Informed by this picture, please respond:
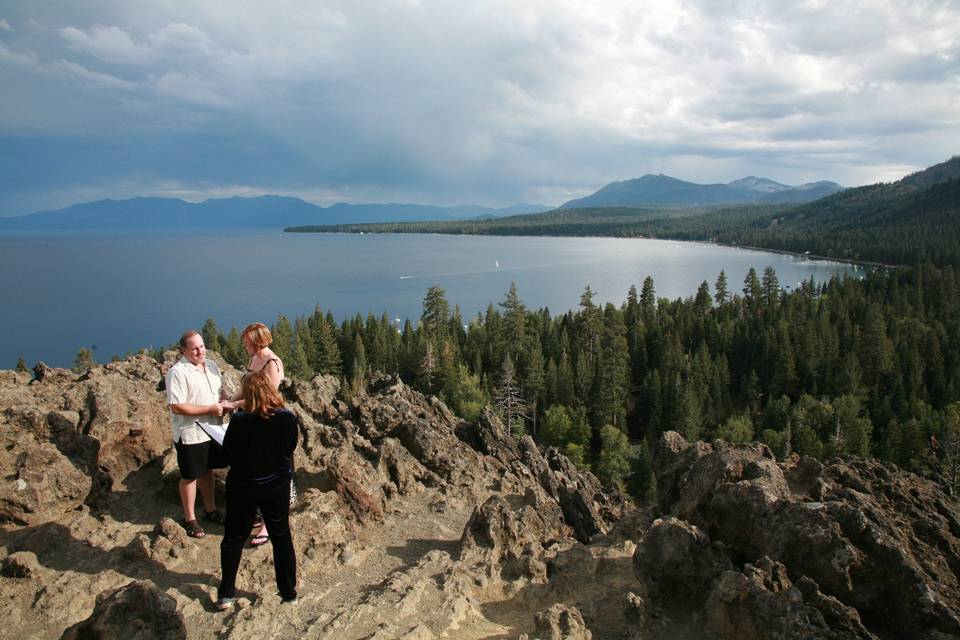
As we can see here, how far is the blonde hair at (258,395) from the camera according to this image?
6703 mm

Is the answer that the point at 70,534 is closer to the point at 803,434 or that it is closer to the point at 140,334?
the point at 803,434

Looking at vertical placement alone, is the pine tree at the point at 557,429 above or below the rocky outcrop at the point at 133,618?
below

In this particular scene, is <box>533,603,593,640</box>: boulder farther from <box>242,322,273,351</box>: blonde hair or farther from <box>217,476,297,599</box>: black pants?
<box>242,322,273,351</box>: blonde hair

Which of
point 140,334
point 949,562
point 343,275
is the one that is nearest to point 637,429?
point 949,562

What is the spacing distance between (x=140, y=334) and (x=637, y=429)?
8032cm

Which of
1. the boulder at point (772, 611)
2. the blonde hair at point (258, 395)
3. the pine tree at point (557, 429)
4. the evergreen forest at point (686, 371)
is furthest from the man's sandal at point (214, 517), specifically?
the pine tree at point (557, 429)

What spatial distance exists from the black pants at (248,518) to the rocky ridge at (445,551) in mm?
633

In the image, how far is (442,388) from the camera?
57594 millimetres

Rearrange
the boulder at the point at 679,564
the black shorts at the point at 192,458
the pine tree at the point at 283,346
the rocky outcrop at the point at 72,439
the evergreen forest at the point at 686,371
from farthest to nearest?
the pine tree at the point at 283,346 < the evergreen forest at the point at 686,371 < the rocky outcrop at the point at 72,439 < the black shorts at the point at 192,458 < the boulder at the point at 679,564

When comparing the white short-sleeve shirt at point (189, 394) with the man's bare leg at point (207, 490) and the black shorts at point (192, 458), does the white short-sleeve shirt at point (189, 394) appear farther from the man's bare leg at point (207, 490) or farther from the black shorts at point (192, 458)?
the man's bare leg at point (207, 490)

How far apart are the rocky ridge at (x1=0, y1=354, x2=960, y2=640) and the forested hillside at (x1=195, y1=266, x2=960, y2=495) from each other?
31.5 m

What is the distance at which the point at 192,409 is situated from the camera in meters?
8.31

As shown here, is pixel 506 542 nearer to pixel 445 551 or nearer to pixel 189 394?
pixel 445 551

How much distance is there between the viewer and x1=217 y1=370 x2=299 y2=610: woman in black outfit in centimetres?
677
